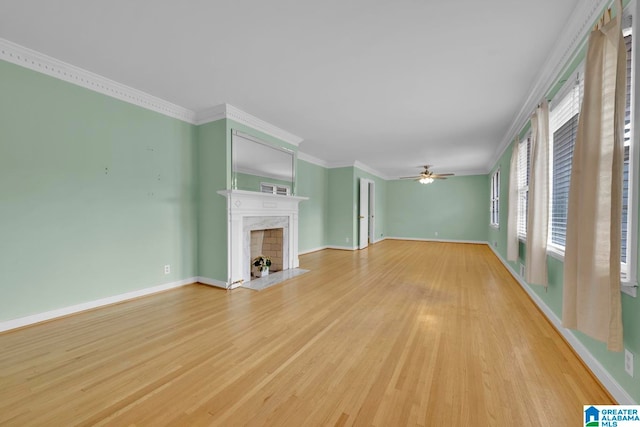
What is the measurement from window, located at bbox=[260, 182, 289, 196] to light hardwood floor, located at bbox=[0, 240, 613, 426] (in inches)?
75.5

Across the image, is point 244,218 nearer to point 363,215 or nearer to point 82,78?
point 82,78

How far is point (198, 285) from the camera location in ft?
12.7

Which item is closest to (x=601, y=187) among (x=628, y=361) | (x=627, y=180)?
(x=627, y=180)

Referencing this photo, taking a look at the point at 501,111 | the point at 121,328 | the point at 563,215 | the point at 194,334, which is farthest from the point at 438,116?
the point at 121,328

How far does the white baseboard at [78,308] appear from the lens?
2.37 metres

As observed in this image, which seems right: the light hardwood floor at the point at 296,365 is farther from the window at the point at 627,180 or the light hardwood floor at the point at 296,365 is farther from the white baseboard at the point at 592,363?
the window at the point at 627,180

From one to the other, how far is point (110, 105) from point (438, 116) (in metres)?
4.55

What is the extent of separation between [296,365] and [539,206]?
2788 mm

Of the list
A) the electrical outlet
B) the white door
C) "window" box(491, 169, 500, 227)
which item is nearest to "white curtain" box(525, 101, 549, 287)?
the electrical outlet

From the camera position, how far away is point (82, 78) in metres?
2.78

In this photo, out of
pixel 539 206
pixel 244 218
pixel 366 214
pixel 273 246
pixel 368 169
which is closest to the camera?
pixel 539 206

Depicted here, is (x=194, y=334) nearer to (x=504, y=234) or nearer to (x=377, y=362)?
(x=377, y=362)

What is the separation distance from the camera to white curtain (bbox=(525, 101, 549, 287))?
2504 mm

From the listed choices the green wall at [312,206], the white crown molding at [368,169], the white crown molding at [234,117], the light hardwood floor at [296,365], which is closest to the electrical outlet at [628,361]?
the light hardwood floor at [296,365]
